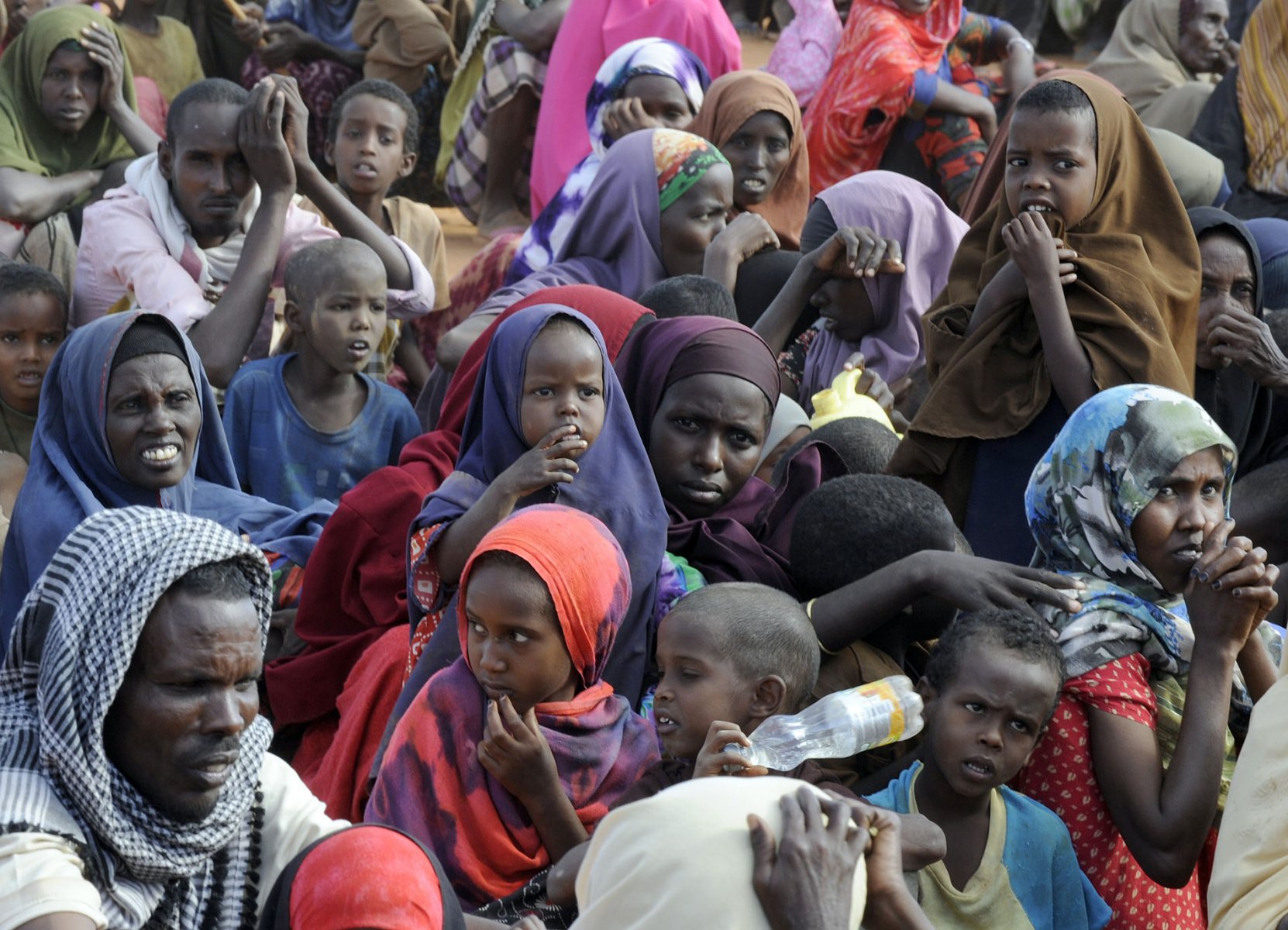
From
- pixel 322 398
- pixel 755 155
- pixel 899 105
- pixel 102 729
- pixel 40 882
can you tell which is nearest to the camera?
pixel 40 882

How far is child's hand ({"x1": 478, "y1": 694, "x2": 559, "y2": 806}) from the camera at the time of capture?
3.03m

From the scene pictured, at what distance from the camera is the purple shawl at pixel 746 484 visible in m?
3.71

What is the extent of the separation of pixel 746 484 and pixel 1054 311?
33.0 inches

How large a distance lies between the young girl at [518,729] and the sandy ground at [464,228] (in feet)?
18.1

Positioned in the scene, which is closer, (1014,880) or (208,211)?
(1014,880)

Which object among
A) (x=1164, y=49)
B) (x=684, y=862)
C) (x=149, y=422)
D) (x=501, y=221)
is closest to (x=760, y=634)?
(x=684, y=862)

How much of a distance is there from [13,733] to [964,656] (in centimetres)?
162

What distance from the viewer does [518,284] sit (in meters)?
5.50

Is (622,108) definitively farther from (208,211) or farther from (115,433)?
(115,433)

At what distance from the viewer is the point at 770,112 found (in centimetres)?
602

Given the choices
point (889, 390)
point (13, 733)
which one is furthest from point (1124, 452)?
point (13, 733)

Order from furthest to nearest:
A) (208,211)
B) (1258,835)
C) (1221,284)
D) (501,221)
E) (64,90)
A: (501,221), (64,90), (208,211), (1221,284), (1258,835)

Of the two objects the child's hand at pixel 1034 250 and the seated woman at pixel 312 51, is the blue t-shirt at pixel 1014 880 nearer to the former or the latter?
the child's hand at pixel 1034 250

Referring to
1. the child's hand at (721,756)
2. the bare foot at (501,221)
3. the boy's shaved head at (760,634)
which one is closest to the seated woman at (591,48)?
the bare foot at (501,221)
